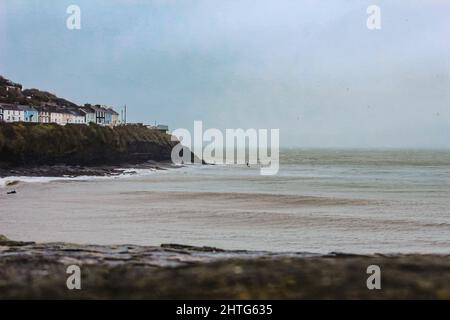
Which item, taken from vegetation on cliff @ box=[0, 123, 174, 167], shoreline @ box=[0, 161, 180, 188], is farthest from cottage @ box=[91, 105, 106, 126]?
shoreline @ box=[0, 161, 180, 188]

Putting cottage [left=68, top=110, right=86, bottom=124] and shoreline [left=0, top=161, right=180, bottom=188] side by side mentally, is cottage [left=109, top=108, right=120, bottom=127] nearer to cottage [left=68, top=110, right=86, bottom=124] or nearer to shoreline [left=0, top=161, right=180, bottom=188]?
cottage [left=68, top=110, right=86, bottom=124]

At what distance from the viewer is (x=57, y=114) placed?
101 m

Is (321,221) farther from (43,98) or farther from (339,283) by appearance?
(43,98)

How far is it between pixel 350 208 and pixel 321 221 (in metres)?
7.03

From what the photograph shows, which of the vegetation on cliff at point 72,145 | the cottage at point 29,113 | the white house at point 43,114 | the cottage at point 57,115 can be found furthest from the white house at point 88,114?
the vegetation on cliff at point 72,145

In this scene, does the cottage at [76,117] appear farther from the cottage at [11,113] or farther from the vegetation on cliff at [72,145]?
the vegetation on cliff at [72,145]

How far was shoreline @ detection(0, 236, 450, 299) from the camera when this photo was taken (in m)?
5.87

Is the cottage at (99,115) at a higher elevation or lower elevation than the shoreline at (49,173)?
higher

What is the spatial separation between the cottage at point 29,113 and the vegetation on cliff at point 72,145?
16.1 m

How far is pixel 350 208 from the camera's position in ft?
107

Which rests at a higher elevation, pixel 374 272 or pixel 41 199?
pixel 374 272

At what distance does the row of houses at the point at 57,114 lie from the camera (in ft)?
290

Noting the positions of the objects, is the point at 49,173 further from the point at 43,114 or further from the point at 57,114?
the point at 57,114
